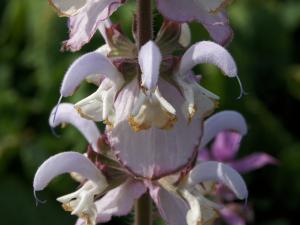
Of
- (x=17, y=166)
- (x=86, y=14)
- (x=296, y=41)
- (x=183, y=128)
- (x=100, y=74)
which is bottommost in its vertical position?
(x=296, y=41)

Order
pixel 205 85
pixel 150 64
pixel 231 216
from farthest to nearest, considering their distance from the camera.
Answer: pixel 205 85 < pixel 231 216 < pixel 150 64

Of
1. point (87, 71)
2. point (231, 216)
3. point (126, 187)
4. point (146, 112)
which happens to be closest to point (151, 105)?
point (146, 112)

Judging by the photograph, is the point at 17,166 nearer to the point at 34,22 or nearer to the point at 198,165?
the point at 34,22

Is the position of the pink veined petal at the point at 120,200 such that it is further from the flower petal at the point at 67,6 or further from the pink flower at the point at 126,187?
the flower petal at the point at 67,6

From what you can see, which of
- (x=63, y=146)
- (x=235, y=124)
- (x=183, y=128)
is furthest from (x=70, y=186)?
(x=183, y=128)

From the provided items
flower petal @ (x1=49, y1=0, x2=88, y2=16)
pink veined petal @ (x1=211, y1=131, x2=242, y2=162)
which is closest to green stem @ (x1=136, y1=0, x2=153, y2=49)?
flower petal @ (x1=49, y1=0, x2=88, y2=16)

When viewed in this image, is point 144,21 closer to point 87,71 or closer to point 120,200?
point 87,71

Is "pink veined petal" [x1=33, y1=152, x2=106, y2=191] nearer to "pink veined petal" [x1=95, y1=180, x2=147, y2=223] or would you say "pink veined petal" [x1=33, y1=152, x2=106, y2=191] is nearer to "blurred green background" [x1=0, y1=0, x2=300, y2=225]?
"pink veined petal" [x1=95, y1=180, x2=147, y2=223]
